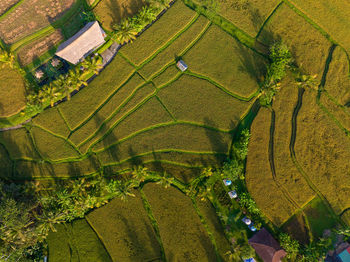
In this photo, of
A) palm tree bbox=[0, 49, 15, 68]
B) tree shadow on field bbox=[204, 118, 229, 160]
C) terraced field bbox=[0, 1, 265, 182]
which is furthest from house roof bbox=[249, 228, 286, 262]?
palm tree bbox=[0, 49, 15, 68]

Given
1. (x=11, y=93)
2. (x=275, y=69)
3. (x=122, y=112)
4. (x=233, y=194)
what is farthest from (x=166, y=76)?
(x=11, y=93)

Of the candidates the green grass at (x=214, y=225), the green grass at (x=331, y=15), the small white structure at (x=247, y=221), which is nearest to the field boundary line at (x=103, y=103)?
the green grass at (x=214, y=225)

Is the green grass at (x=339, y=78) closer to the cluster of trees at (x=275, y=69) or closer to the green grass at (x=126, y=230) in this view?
the cluster of trees at (x=275, y=69)

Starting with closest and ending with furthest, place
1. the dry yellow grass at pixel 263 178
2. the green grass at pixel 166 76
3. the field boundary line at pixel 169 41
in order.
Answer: the dry yellow grass at pixel 263 178
the green grass at pixel 166 76
the field boundary line at pixel 169 41

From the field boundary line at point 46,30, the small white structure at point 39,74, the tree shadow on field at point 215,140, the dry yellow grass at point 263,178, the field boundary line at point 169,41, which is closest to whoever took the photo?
the dry yellow grass at point 263,178

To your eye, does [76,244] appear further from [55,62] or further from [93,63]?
[55,62]

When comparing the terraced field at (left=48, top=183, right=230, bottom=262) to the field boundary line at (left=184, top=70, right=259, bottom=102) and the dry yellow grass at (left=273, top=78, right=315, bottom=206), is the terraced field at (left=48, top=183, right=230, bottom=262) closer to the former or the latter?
the dry yellow grass at (left=273, top=78, right=315, bottom=206)
